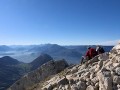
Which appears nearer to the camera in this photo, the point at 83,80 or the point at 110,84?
the point at 110,84

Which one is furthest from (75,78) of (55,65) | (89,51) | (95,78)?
(55,65)

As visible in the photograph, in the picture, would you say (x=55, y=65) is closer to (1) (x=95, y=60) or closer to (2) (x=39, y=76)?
(2) (x=39, y=76)

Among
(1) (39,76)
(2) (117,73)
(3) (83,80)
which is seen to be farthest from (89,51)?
(1) (39,76)

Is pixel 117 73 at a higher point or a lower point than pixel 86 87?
higher

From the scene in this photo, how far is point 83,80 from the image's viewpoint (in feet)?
79.6

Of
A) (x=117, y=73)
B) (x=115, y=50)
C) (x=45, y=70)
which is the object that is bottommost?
(x=45, y=70)

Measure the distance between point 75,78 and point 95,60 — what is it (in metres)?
7.35

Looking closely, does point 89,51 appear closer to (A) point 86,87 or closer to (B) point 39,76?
(A) point 86,87

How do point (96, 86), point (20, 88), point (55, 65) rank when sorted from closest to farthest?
point (96, 86), point (55, 65), point (20, 88)

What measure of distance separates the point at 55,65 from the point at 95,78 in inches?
1843

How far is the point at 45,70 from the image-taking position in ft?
232

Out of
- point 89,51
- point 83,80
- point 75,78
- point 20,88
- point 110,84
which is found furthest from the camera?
point 20,88

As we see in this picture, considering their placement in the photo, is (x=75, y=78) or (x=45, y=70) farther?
(x=45, y=70)

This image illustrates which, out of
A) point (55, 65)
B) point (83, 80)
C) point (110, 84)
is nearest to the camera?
point (110, 84)
